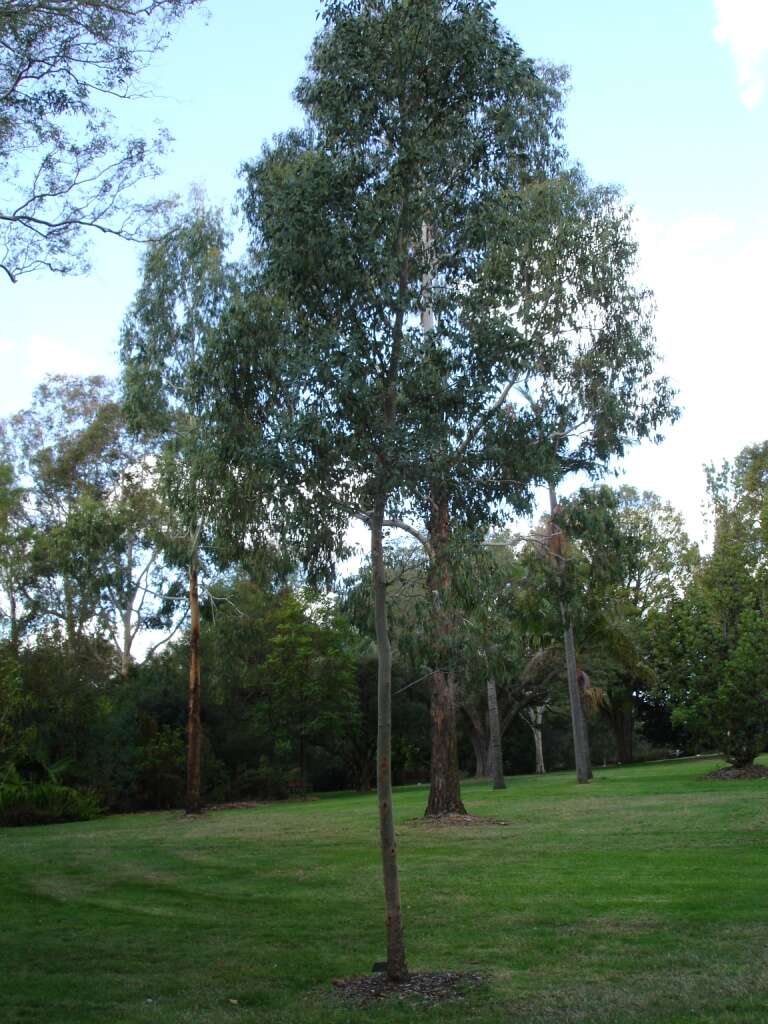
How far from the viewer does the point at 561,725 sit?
164ft

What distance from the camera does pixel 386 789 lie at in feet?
23.0

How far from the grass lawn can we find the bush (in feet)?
26.9

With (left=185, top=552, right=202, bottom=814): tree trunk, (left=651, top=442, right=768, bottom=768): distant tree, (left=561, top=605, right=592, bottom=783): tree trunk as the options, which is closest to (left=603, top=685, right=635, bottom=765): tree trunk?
(left=561, top=605, right=592, bottom=783): tree trunk

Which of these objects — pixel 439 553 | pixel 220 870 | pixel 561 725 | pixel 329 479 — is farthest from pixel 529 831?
pixel 561 725

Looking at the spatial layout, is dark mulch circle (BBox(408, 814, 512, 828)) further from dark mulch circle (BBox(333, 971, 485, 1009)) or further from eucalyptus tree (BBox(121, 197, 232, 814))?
dark mulch circle (BBox(333, 971, 485, 1009))

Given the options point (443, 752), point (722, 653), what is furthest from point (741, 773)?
point (443, 752)

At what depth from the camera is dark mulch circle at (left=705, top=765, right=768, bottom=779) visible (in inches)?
953

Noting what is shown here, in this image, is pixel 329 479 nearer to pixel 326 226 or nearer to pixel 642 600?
pixel 326 226

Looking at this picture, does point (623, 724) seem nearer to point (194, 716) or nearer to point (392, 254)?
point (194, 716)

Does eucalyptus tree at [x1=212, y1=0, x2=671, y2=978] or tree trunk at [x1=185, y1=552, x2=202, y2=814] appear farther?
tree trunk at [x1=185, y1=552, x2=202, y2=814]

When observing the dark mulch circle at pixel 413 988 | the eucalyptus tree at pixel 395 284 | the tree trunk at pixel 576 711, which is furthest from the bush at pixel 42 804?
the dark mulch circle at pixel 413 988

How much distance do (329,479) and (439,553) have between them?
10.0 ft

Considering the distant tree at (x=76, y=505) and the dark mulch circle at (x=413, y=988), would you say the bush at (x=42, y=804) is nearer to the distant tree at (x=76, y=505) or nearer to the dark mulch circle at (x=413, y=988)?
the distant tree at (x=76, y=505)

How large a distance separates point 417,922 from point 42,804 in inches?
748
